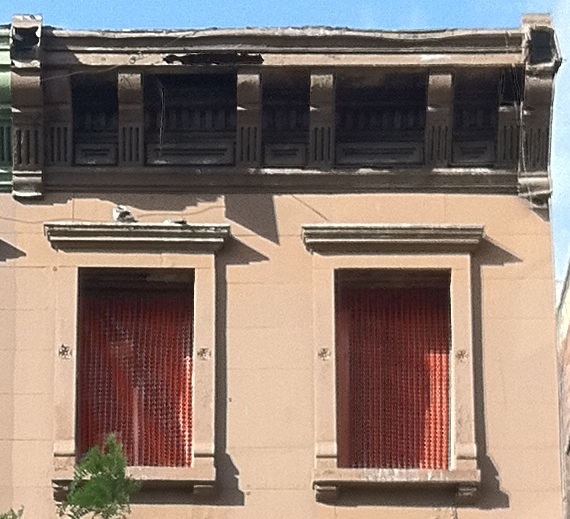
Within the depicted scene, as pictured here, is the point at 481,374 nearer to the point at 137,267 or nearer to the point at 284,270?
the point at 284,270

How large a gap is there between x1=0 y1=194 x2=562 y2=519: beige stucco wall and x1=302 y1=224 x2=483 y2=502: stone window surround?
107 mm

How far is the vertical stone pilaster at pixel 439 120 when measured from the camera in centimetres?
1730

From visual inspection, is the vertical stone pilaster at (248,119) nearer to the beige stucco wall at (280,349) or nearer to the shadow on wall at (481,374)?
the beige stucco wall at (280,349)

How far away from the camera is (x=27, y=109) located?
1730cm

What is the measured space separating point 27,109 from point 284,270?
9.62ft

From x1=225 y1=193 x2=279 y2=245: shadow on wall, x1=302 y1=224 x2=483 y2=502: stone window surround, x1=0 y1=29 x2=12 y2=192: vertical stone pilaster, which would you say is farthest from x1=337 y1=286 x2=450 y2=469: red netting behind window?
x1=0 y1=29 x2=12 y2=192: vertical stone pilaster

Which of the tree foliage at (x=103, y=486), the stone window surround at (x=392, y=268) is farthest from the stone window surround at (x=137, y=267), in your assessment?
the tree foliage at (x=103, y=486)

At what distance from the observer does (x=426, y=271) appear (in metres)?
17.2

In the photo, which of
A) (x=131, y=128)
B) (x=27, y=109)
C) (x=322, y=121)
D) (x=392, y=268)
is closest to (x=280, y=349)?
(x=392, y=268)

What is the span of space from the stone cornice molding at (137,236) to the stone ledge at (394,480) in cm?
248

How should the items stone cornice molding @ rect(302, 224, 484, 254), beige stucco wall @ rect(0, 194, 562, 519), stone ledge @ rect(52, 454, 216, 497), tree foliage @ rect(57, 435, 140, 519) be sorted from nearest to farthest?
tree foliage @ rect(57, 435, 140, 519)
stone ledge @ rect(52, 454, 216, 497)
beige stucco wall @ rect(0, 194, 562, 519)
stone cornice molding @ rect(302, 224, 484, 254)

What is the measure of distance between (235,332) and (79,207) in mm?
1985

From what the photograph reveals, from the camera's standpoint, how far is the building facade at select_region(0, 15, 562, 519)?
16406 millimetres

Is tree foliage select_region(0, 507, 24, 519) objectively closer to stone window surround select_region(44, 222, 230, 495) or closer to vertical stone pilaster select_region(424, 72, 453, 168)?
stone window surround select_region(44, 222, 230, 495)
